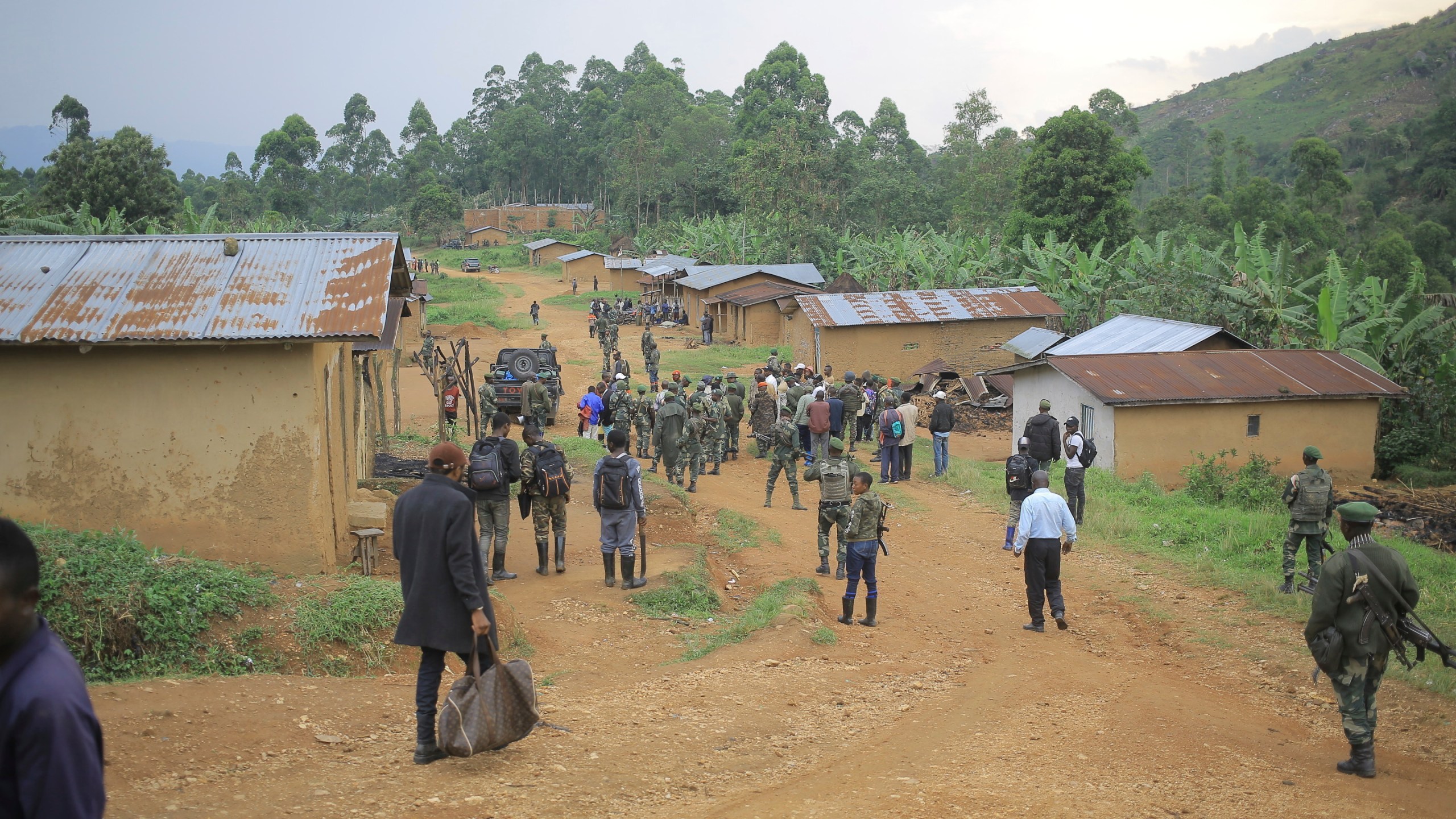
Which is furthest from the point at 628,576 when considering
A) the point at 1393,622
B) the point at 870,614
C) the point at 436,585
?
the point at 1393,622

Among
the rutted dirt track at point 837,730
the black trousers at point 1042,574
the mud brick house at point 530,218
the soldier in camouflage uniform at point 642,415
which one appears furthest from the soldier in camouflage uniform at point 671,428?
the mud brick house at point 530,218

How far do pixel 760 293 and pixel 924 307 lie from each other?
9.18 metres

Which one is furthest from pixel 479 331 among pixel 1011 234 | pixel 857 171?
pixel 857 171

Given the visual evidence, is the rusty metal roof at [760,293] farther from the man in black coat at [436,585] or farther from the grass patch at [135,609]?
the man in black coat at [436,585]

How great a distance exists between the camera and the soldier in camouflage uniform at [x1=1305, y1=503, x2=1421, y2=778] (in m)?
6.20

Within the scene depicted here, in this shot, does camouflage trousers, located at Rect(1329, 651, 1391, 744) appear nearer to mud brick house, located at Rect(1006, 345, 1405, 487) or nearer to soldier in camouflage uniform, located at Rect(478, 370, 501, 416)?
mud brick house, located at Rect(1006, 345, 1405, 487)

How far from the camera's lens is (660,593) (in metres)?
9.88

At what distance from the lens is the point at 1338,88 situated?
4424 inches

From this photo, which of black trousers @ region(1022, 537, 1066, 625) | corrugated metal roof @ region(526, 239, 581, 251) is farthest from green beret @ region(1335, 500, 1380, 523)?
corrugated metal roof @ region(526, 239, 581, 251)

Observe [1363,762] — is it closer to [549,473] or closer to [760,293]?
[549,473]

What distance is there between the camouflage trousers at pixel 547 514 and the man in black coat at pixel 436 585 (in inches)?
199

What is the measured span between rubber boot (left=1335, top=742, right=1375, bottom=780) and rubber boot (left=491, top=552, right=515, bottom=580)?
24.5 feet

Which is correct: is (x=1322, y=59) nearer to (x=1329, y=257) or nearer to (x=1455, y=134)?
(x=1455, y=134)

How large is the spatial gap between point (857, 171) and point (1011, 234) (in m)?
20.1
